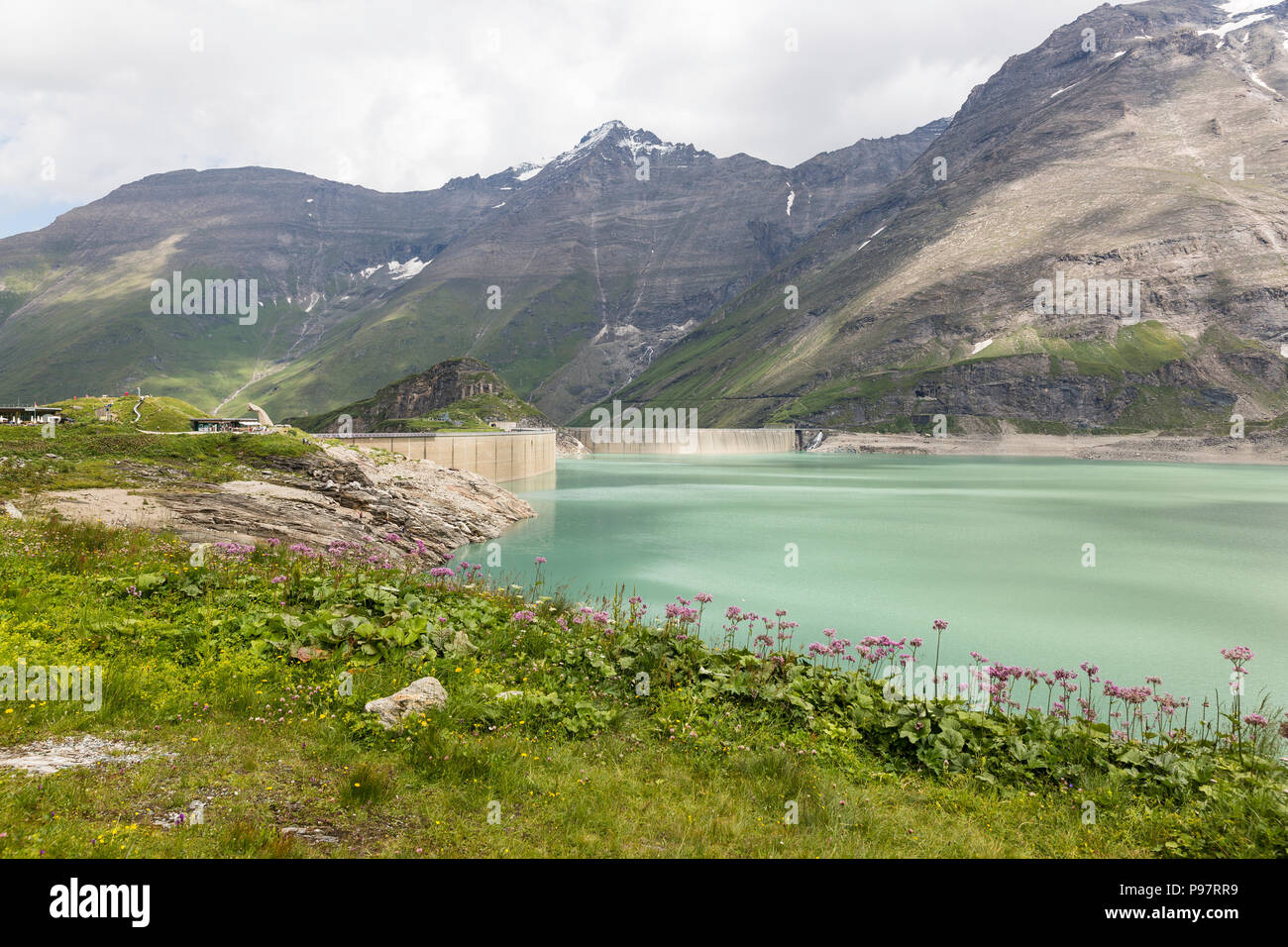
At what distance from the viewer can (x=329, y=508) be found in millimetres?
37156

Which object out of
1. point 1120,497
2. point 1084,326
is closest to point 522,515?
point 1120,497

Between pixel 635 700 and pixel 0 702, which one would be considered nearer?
pixel 0 702

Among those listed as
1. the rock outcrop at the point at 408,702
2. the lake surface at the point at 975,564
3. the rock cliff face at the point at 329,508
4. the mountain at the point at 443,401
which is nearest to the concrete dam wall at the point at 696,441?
the mountain at the point at 443,401

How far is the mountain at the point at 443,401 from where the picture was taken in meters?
139

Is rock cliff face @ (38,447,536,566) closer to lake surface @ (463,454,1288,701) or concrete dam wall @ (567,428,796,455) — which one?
lake surface @ (463,454,1288,701)

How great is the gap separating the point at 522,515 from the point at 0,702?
166 ft

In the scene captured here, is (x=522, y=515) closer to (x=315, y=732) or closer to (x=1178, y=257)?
(x=315, y=732)

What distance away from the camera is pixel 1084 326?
19038 centimetres

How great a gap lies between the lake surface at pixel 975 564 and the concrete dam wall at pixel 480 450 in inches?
266

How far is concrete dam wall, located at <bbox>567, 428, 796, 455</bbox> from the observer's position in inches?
7288

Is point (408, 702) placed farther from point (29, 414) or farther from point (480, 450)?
point (480, 450)

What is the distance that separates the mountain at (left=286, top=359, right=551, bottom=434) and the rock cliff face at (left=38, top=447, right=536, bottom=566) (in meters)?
82.7

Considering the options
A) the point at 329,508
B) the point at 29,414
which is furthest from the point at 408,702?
the point at 29,414
